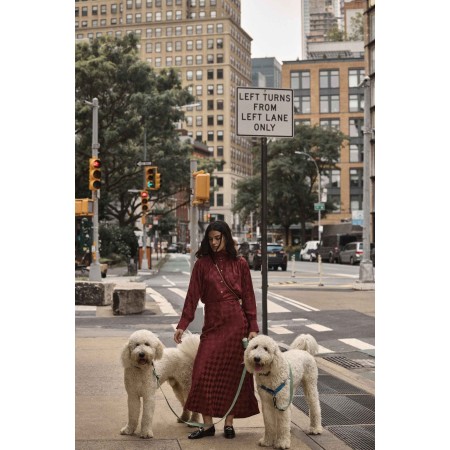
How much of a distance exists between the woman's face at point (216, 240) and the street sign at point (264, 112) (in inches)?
53.2

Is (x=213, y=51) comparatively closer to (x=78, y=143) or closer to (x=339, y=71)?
(x=339, y=71)

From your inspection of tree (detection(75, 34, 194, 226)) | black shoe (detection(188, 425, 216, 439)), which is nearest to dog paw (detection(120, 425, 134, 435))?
black shoe (detection(188, 425, 216, 439))

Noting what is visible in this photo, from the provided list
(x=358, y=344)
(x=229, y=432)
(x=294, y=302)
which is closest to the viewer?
(x=229, y=432)

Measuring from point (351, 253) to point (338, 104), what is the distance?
1696 inches

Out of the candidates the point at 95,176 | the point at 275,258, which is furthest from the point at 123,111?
the point at 95,176

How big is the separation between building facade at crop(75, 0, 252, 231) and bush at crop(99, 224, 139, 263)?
26.2ft

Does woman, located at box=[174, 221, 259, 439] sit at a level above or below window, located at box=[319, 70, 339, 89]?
below

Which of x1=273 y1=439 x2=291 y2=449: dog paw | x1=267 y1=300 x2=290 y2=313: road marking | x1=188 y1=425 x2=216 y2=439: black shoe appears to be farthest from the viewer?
x1=267 y1=300 x2=290 y2=313: road marking

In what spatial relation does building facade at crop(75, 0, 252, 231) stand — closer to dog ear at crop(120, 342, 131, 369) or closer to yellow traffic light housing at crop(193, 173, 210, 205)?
yellow traffic light housing at crop(193, 173, 210, 205)

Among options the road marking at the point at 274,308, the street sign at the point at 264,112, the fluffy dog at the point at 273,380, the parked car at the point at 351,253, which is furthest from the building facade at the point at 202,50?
the parked car at the point at 351,253

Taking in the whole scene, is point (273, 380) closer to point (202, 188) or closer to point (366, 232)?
point (202, 188)

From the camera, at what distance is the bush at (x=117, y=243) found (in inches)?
1863

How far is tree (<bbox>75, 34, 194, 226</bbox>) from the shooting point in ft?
143

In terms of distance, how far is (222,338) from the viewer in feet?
20.2
